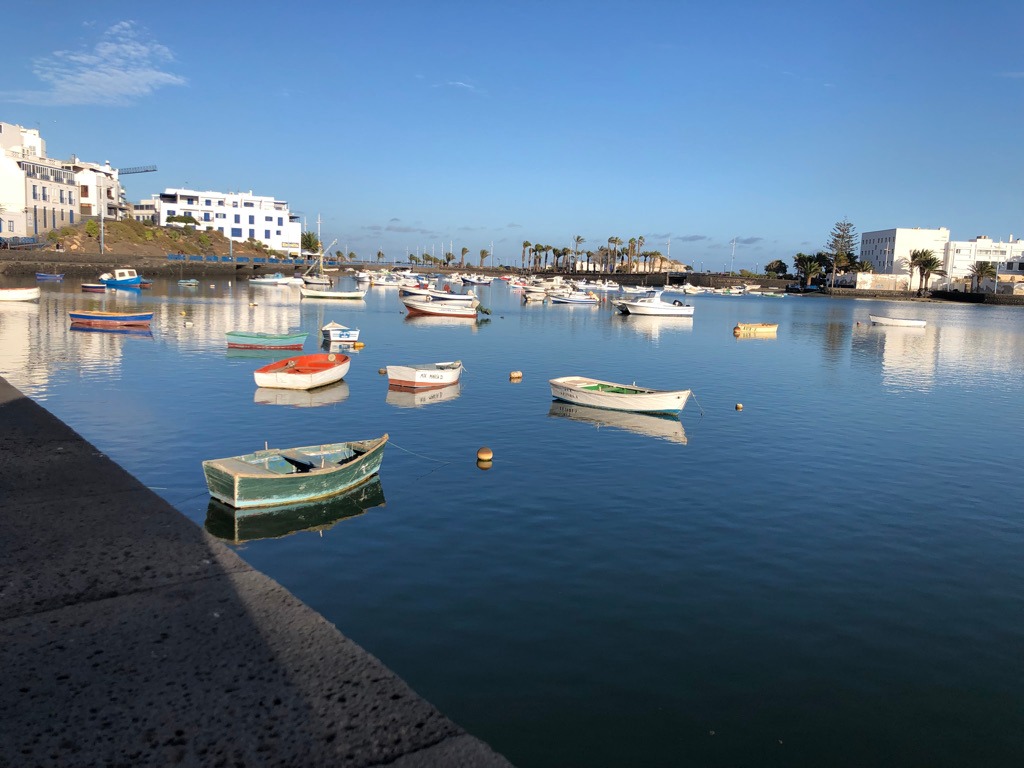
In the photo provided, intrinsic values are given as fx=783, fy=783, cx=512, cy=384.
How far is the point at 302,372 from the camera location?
107 ft

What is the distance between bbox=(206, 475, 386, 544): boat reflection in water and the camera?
642 inches

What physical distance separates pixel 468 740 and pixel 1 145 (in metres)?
149

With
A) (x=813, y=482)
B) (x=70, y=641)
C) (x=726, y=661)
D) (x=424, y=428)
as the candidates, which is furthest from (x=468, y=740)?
(x=424, y=428)

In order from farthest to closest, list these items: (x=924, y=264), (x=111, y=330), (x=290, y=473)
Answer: (x=924, y=264), (x=111, y=330), (x=290, y=473)

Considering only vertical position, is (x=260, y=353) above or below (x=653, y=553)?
above

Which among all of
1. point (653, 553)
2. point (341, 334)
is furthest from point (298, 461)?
point (341, 334)

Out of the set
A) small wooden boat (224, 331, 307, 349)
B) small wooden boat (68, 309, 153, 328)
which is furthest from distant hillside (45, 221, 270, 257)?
small wooden boat (224, 331, 307, 349)

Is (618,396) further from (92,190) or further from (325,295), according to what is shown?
(92,190)

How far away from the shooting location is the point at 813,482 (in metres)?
21.8

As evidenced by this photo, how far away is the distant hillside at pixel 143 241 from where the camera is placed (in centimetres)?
12875

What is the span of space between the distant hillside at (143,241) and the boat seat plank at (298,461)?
122m

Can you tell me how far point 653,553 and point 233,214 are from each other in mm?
195408

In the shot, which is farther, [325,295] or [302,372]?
[325,295]

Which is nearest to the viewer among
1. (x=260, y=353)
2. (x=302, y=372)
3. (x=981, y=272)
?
(x=302, y=372)
